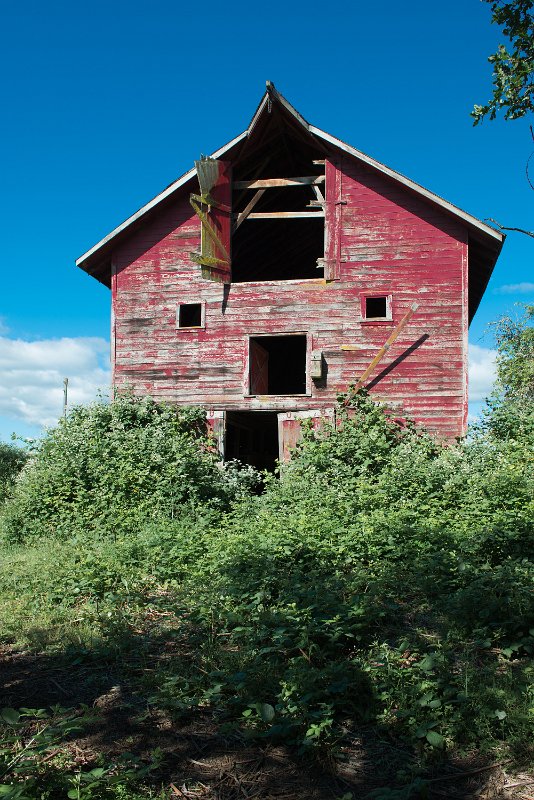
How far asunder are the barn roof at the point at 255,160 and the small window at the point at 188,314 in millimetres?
2358

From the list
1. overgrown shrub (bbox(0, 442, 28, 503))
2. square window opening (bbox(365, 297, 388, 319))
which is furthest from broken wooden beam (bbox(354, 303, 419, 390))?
overgrown shrub (bbox(0, 442, 28, 503))

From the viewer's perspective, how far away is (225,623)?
6.99m

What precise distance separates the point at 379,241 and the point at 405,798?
1384 cm

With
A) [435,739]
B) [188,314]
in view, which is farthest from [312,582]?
[188,314]

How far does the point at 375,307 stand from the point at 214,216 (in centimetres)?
451

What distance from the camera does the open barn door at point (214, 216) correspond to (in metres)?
16.4

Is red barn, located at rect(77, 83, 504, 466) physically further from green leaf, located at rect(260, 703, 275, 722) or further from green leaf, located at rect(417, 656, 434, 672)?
green leaf, located at rect(260, 703, 275, 722)

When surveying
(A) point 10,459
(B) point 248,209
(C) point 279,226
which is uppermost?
(C) point 279,226

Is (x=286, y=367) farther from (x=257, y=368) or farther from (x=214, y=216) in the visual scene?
(x=214, y=216)

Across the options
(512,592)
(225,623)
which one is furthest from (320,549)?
(512,592)

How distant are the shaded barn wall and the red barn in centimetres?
2

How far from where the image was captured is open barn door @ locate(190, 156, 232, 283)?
1641 cm

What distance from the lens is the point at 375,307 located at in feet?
56.2

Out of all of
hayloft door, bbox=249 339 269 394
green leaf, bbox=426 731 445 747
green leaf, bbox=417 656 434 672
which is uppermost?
hayloft door, bbox=249 339 269 394
